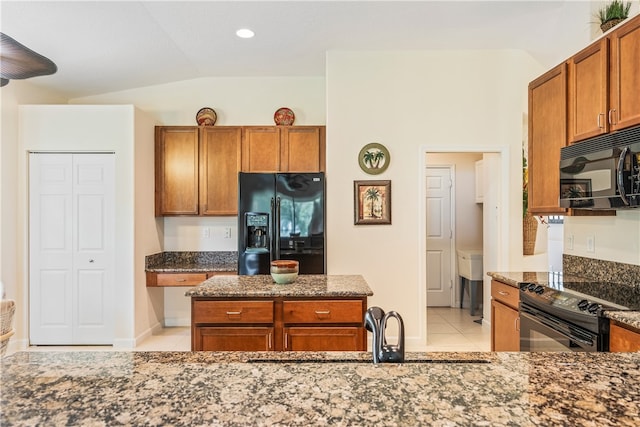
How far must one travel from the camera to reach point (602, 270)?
274cm

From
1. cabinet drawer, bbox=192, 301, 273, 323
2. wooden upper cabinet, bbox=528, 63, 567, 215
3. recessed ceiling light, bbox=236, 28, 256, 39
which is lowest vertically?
cabinet drawer, bbox=192, 301, 273, 323

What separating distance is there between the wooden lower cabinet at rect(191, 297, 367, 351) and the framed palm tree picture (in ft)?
5.62

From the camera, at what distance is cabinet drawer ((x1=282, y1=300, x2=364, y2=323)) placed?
7.90ft

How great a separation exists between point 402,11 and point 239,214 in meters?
2.35

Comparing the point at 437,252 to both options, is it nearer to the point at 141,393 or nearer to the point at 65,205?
the point at 65,205

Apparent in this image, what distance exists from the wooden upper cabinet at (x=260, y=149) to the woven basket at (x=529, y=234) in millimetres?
2766

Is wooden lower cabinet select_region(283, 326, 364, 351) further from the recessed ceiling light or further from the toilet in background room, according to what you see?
the toilet in background room

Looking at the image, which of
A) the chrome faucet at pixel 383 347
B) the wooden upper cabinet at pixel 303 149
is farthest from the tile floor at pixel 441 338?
the chrome faucet at pixel 383 347

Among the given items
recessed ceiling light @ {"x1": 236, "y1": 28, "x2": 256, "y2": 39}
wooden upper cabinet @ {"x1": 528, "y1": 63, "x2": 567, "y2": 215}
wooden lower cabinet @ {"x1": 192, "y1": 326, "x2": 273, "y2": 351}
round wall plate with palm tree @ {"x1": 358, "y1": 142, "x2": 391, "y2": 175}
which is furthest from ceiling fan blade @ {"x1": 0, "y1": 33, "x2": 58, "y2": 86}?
wooden upper cabinet @ {"x1": 528, "y1": 63, "x2": 567, "y2": 215}

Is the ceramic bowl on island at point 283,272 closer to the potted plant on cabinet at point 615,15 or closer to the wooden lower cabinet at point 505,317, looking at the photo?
the wooden lower cabinet at point 505,317

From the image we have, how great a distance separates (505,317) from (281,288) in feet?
5.57

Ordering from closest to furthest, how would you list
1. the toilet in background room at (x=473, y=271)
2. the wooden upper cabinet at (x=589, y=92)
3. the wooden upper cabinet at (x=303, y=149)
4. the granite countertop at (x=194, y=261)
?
1. the wooden upper cabinet at (x=589, y=92)
2. the granite countertop at (x=194, y=261)
3. the wooden upper cabinet at (x=303, y=149)
4. the toilet in background room at (x=473, y=271)

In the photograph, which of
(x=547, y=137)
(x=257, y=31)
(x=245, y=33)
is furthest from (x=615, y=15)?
(x=245, y=33)

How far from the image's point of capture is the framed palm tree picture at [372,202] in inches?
159
